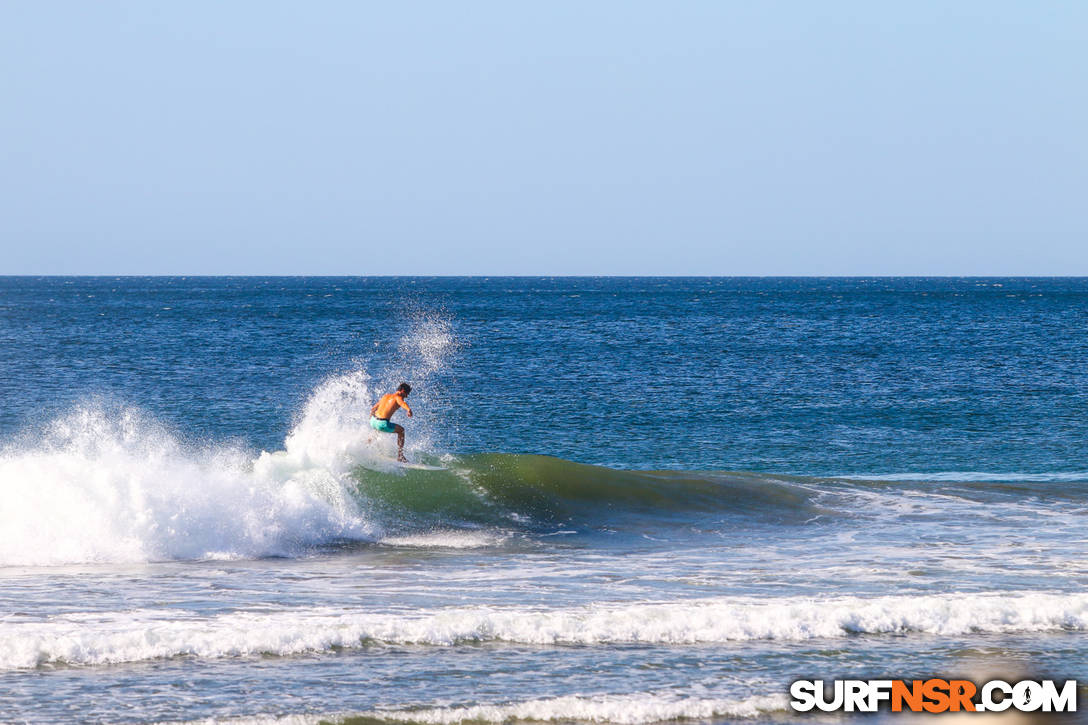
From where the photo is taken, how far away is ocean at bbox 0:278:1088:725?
31.3 feet

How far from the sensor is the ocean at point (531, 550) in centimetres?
955

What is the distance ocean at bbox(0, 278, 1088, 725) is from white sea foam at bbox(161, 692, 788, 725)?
0.08 feet

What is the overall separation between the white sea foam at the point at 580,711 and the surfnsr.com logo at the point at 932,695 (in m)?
0.44

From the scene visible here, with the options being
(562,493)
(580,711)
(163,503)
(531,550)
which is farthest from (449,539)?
(580,711)

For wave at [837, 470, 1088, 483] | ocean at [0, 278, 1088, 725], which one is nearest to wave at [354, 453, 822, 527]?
ocean at [0, 278, 1088, 725]

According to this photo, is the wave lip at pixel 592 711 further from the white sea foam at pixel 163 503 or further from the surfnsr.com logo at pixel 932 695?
the white sea foam at pixel 163 503

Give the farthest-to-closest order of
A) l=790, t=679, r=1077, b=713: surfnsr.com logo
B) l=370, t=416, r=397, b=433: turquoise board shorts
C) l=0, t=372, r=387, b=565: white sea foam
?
l=370, t=416, r=397, b=433: turquoise board shorts, l=0, t=372, r=387, b=565: white sea foam, l=790, t=679, r=1077, b=713: surfnsr.com logo

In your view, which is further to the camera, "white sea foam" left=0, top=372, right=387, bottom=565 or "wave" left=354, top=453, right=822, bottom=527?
"wave" left=354, top=453, right=822, bottom=527

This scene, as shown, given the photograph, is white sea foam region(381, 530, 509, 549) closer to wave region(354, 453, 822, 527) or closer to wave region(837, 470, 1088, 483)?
wave region(354, 453, 822, 527)

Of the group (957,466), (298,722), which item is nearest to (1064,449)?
(957,466)

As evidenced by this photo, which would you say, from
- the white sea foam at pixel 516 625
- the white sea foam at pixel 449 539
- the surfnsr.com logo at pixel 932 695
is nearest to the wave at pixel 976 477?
the white sea foam at pixel 449 539

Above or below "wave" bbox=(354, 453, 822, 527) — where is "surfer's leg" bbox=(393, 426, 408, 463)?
above

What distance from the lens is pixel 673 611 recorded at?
37.4 feet

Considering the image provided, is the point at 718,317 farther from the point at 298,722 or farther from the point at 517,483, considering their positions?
the point at 298,722
